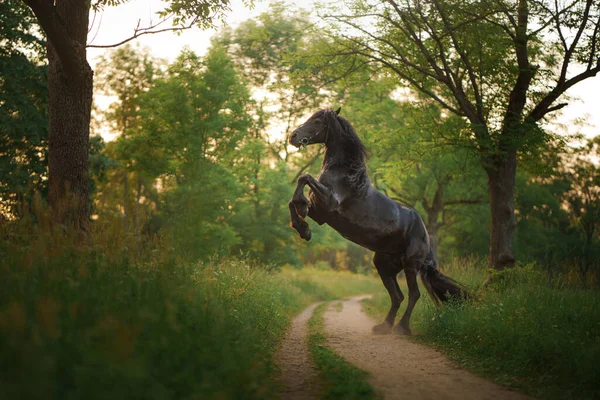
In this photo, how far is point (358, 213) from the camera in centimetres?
902

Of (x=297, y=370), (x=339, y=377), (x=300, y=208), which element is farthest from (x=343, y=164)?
(x=339, y=377)

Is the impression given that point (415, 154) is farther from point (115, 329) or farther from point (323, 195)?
point (115, 329)

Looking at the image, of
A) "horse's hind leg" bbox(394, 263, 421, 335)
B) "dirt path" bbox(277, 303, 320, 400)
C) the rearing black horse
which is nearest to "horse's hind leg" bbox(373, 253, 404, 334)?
the rearing black horse

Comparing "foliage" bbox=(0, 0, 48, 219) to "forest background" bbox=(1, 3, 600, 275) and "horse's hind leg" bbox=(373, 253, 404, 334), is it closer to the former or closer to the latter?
"forest background" bbox=(1, 3, 600, 275)

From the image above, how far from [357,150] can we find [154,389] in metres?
6.58

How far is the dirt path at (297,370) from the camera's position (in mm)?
4770

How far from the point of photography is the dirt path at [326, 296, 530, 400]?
4910 millimetres

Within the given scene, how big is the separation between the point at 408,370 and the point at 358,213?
351 cm

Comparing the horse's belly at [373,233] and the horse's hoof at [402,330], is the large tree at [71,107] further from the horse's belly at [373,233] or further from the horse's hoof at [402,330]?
the horse's hoof at [402,330]

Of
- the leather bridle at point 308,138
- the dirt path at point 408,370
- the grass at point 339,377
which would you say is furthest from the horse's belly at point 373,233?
the grass at point 339,377

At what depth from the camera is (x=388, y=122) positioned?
2131cm

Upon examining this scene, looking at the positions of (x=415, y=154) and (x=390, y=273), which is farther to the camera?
(x=415, y=154)

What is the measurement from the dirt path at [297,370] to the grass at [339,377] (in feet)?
0.34

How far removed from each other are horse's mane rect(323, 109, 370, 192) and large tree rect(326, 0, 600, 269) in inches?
154
